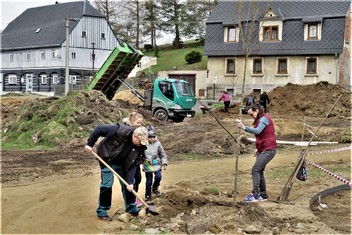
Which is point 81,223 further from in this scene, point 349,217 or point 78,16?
point 78,16

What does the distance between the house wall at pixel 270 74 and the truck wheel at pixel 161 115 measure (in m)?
14.1

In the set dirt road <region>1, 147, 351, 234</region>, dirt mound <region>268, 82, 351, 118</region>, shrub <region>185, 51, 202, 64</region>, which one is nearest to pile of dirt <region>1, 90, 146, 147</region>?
dirt road <region>1, 147, 351, 234</region>

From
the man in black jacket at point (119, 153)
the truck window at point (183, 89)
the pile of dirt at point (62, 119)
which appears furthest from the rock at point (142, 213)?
the truck window at point (183, 89)

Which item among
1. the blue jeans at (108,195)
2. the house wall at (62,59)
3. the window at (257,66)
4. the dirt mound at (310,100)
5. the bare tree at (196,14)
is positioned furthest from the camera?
the bare tree at (196,14)

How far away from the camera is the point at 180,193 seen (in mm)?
9656

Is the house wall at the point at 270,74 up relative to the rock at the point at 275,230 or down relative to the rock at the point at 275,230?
up

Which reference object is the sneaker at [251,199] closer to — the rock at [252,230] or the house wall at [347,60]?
the rock at [252,230]

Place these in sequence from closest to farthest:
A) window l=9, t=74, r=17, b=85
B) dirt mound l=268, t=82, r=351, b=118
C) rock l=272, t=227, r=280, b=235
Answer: rock l=272, t=227, r=280, b=235, dirt mound l=268, t=82, r=351, b=118, window l=9, t=74, r=17, b=85

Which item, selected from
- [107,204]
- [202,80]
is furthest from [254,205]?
[202,80]

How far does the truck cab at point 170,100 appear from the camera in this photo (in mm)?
27156

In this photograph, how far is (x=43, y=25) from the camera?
62.0m

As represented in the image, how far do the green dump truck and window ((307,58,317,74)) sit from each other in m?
17.0

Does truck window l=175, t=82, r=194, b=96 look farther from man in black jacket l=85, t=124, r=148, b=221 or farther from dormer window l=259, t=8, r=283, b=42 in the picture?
man in black jacket l=85, t=124, r=148, b=221

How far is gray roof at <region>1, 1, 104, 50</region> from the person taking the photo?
193 feet
